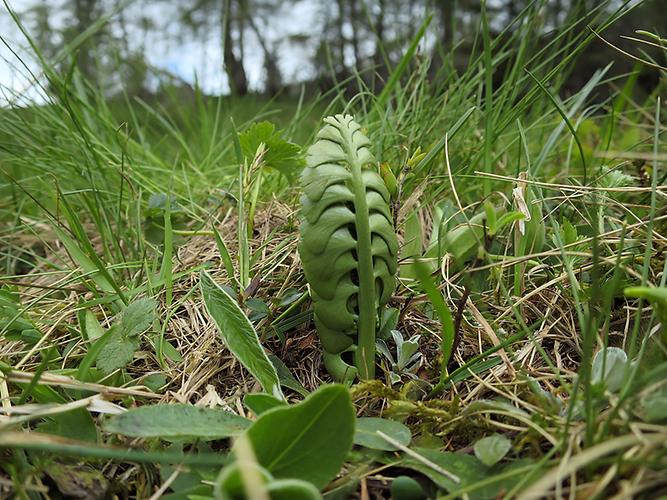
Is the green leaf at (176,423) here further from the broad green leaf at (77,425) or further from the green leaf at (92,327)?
the green leaf at (92,327)

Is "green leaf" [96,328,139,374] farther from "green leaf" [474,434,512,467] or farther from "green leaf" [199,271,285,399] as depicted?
"green leaf" [474,434,512,467]

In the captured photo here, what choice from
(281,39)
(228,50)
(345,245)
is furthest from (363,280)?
(281,39)

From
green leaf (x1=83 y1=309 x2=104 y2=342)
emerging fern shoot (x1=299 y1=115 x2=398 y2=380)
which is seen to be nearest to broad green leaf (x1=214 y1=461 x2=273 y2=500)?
emerging fern shoot (x1=299 y1=115 x2=398 y2=380)

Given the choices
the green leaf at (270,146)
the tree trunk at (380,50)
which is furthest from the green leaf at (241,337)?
the tree trunk at (380,50)

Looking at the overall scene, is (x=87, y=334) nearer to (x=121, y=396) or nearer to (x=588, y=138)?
(x=121, y=396)

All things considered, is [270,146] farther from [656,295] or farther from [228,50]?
[228,50]

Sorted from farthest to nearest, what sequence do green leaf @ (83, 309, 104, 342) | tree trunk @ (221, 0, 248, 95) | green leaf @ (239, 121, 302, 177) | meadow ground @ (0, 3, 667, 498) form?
tree trunk @ (221, 0, 248, 95), green leaf @ (239, 121, 302, 177), green leaf @ (83, 309, 104, 342), meadow ground @ (0, 3, 667, 498)
